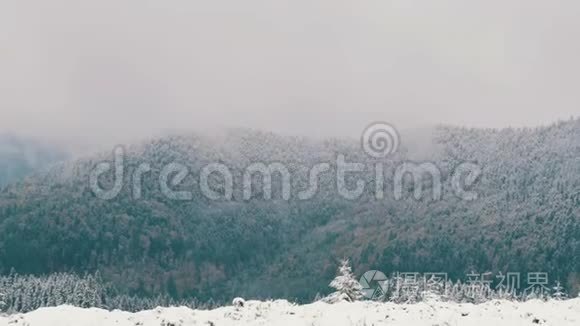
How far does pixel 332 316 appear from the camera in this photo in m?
24.4

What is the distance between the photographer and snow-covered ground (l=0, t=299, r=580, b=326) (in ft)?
77.6

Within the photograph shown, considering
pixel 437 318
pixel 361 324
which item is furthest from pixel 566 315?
pixel 361 324

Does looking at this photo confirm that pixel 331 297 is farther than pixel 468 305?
Yes

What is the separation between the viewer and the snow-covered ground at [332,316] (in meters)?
23.6

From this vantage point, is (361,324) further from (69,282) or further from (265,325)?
(69,282)

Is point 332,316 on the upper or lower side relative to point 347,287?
upper

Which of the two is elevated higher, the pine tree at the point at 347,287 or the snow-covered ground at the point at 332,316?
the snow-covered ground at the point at 332,316

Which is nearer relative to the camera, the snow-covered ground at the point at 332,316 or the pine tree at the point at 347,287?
the snow-covered ground at the point at 332,316

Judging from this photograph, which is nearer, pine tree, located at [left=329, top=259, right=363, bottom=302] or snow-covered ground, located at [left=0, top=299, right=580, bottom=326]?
snow-covered ground, located at [left=0, top=299, right=580, bottom=326]

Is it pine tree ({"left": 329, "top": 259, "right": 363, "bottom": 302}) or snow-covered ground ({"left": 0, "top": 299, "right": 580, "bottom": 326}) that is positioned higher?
snow-covered ground ({"left": 0, "top": 299, "right": 580, "bottom": 326})

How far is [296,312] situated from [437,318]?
4.69 metres

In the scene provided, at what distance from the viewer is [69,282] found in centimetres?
18575

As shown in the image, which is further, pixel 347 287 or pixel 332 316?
pixel 347 287

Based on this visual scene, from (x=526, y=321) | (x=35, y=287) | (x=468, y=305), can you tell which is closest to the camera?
(x=526, y=321)
